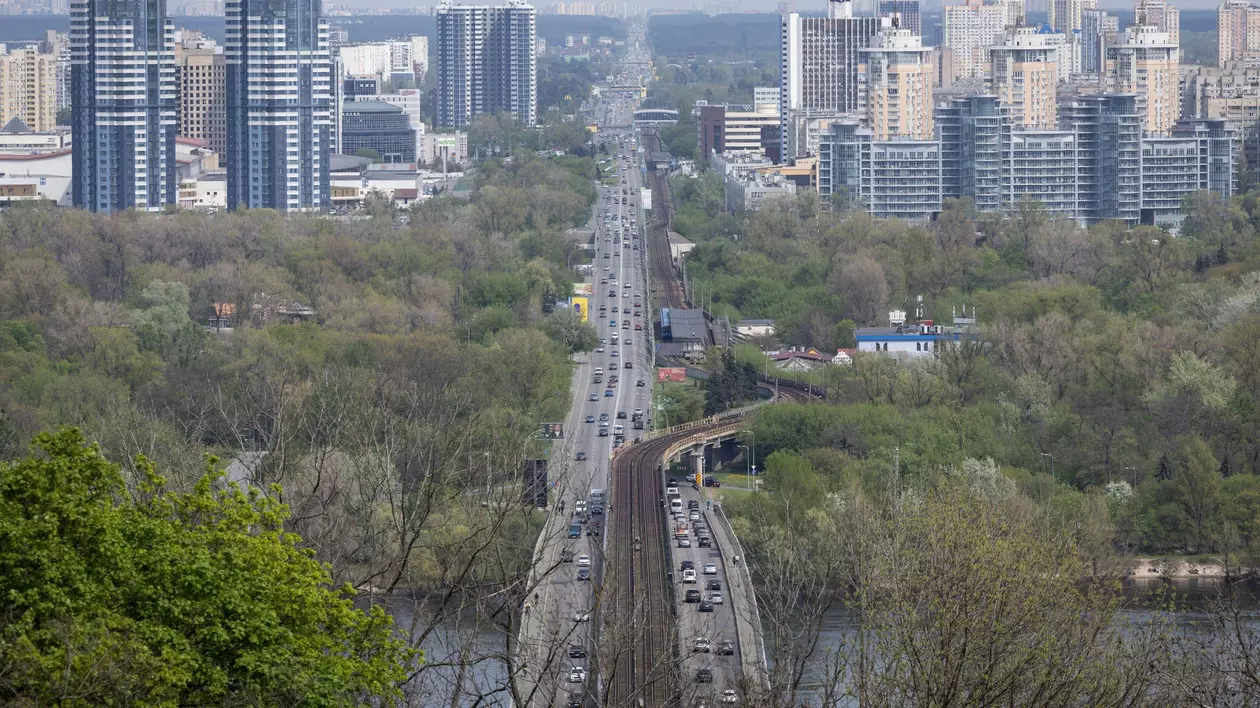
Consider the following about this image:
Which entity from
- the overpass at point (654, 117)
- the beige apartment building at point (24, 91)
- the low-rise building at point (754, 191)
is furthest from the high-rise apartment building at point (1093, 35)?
the beige apartment building at point (24, 91)

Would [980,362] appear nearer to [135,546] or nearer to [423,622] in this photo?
[423,622]

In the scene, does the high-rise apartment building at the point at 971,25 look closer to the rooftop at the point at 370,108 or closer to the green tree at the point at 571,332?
the rooftop at the point at 370,108

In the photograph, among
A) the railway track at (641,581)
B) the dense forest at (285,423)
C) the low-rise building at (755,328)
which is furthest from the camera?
the low-rise building at (755,328)

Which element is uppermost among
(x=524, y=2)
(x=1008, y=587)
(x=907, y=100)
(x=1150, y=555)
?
(x=524, y=2)

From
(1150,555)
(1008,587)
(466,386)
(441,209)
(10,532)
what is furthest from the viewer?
(441,209)

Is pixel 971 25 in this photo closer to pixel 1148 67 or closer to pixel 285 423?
pixel 1148 67

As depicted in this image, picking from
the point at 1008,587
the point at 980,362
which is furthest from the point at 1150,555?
the point at 1008,587
